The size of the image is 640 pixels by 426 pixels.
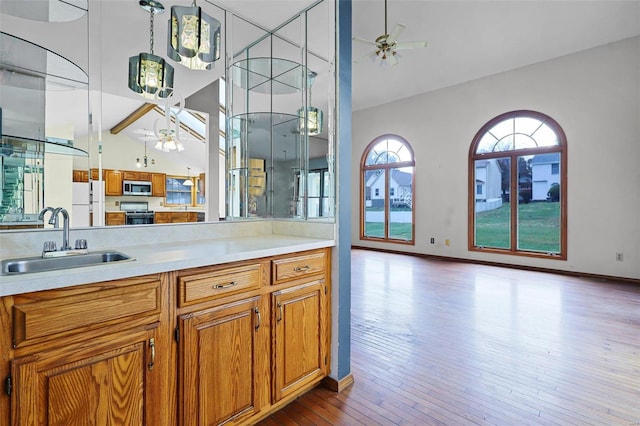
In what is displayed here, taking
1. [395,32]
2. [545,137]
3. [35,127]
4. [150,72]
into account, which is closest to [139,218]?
[35,127]

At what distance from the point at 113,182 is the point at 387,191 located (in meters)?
6.37

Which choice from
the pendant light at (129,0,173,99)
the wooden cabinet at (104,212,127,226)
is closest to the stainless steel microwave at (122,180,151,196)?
the wooden cabinet at (104,212,127,226)

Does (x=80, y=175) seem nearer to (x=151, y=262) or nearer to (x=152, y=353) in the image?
(x=151, y=262)

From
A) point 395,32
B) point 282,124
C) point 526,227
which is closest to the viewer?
point 282,124

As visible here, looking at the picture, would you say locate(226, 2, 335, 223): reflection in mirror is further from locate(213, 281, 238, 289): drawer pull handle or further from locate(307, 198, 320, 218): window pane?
locate(213, 281, 238, 289): drawer pull handle

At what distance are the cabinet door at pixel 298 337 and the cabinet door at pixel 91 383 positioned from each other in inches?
24.1

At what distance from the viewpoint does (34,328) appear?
0.94 m

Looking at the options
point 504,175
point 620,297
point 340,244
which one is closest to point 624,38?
point 504,175

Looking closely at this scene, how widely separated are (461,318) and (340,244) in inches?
75.4

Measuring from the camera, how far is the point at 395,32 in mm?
3812

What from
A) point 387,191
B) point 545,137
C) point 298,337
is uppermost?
point 545,137

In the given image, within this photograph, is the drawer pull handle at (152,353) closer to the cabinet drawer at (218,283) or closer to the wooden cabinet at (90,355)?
the wooden cabinet at (90,355)

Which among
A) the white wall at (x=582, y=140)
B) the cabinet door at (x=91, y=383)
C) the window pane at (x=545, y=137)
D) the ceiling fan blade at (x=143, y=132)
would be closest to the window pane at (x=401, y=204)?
the white wall at (x=582, y=140)

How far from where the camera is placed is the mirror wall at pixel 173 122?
1.60m
